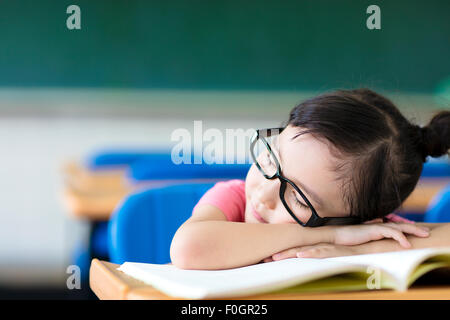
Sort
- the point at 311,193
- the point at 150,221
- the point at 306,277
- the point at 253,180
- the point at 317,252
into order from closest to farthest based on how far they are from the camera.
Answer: the point at 306,277, the point at 317,252, the point at 311,193, the point at 253,180, the point at 150,221

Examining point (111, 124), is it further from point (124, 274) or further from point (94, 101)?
point (124, 274)

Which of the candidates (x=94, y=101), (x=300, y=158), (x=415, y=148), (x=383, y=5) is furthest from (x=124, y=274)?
(x=383, y=5)

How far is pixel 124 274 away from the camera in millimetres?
788

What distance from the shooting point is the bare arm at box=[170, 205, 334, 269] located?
0.85 metres

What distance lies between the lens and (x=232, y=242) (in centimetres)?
88

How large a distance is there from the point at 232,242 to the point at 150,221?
619 mm

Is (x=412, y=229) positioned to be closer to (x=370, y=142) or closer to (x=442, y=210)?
(x=370, y=142)

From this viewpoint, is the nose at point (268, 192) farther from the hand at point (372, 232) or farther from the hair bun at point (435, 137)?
the hair bun at point (435, 137)

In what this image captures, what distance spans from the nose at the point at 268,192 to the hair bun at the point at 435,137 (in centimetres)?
36

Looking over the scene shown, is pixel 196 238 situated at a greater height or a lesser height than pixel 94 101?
lesser

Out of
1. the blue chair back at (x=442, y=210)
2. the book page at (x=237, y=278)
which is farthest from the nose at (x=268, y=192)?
the blue chair back at (x=442, y=210)

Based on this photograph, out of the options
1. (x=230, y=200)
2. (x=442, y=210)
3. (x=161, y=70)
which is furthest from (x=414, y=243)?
(x=161, y=70)

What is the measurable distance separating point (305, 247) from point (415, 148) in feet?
1.27

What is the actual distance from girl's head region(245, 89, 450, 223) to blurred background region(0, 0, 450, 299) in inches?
139
